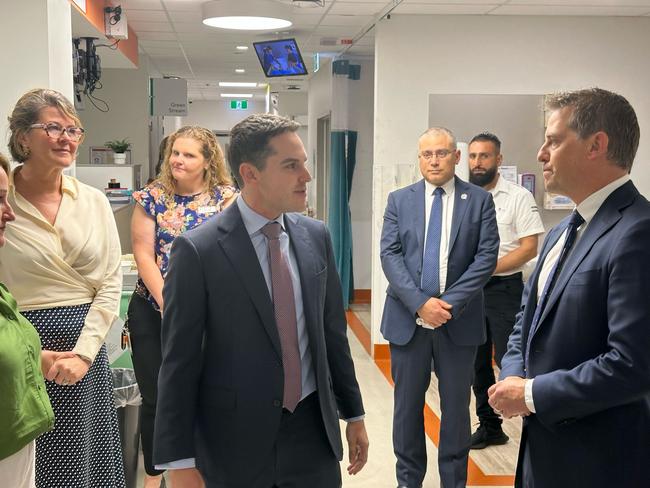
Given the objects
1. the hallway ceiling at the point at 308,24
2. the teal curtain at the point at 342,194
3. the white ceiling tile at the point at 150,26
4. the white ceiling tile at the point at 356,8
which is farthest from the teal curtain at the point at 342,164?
the white ceiling tile at the point at 356,8

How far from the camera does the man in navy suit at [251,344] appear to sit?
2051 mm

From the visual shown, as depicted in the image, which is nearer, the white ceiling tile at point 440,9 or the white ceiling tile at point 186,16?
the white ceiling tile at point 440,9

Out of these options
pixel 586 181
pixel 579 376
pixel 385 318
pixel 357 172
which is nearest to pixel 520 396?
pixel 579 376

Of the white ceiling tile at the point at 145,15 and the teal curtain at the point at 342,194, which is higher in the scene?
the white ceiling tile at the point at 145,15

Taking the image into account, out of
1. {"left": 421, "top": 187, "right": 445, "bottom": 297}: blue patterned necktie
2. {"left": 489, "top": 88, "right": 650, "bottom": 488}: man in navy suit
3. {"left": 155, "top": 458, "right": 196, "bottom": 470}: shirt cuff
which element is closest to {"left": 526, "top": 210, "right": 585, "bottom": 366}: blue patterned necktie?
{"left": 489, "top": 88, "right": 650, "bottom": 488}: man in navy suit

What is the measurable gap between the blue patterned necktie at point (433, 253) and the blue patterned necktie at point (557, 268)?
4.96 ft

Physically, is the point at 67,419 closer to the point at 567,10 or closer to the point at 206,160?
the point at 206,160

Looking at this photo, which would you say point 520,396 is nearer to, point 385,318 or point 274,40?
point 385,318

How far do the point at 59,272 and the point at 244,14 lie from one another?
3887mm

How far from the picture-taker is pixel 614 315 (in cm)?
195

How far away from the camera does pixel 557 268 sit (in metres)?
2.16

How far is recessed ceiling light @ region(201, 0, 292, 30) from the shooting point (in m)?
6.03

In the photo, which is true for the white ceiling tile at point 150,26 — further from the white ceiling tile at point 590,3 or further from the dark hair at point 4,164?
the dark hair at point 4,164

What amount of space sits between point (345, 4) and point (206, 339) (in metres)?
4.67
